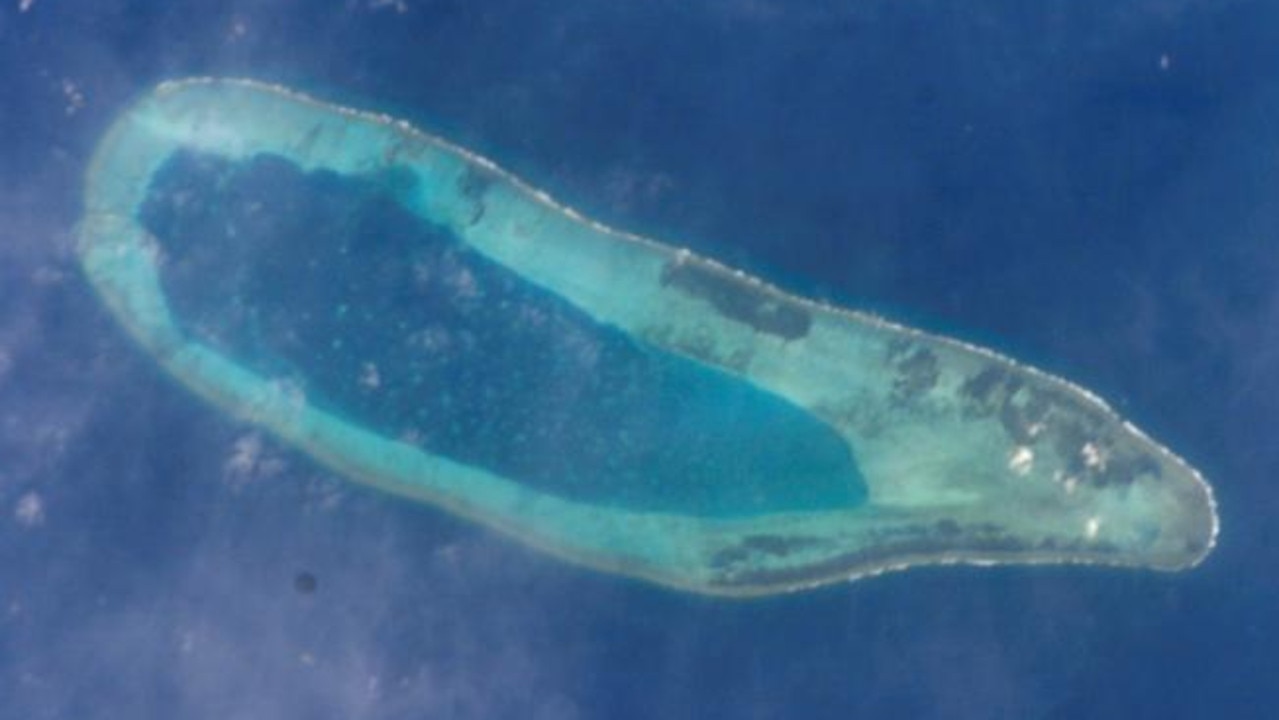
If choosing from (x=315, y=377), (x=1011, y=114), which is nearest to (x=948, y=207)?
(x=1011, y=114)

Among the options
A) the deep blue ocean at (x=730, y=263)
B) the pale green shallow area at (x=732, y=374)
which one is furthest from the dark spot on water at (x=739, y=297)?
the deep blue ocean at (x=730, y=263)

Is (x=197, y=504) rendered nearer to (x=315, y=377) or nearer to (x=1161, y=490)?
(x=315, y=377)

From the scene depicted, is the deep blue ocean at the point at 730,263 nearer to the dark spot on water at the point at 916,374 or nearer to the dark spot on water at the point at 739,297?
the dark spot on water at the point at 739,297

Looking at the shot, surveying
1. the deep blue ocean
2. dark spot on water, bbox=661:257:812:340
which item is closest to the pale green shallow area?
dark spot on water, bbox=661:257:812:340

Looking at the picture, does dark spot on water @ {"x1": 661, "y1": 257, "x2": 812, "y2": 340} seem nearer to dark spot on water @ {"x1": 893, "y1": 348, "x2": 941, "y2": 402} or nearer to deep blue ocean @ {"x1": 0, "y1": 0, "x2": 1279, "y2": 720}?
deep blue ocean @ {"x1": 0, "y1": 0, "x2": 1279, "y2": 720}

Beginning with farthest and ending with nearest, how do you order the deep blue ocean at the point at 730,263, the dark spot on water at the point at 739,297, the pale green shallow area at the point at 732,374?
the dark spot on water at the point at 739,297 → the pale green shallow area at the point at 732,374 → the deep blue ocean at the point at 730,263

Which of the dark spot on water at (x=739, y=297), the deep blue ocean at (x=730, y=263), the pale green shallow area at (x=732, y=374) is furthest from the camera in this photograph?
the dark spot on water at (x=739, y=297)
